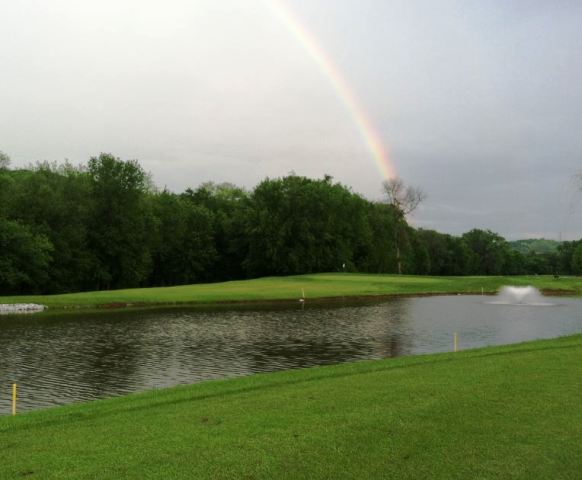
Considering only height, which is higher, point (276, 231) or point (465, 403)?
point (276, 231)

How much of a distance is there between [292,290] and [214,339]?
102 feet

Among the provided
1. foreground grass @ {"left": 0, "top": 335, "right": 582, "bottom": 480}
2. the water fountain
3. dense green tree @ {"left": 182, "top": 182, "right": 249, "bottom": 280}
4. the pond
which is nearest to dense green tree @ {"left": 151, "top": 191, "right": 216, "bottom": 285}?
dense green tree @ {"left": 182, "top": 182, "right": 249, "bottom": 280}

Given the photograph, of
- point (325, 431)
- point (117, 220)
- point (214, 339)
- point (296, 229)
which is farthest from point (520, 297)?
point (117, 220)

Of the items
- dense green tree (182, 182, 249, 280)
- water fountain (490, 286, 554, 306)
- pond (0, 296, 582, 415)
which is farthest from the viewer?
dense green tree (182, 182, 249, 280)

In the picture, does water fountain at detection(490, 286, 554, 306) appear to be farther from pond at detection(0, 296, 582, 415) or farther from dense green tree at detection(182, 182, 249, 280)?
dense green tree at detection(182, 182, 249, 280)

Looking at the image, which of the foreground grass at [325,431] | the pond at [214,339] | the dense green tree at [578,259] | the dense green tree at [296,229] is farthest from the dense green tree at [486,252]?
the foreground grass at [325,431]

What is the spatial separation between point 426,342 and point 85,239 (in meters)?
63.1

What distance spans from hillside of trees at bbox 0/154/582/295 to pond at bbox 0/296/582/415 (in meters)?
34.8

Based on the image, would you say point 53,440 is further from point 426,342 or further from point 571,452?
point 426,342

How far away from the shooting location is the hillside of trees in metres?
70.6

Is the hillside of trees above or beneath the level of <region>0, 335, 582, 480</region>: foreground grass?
above

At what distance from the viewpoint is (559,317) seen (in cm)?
3812

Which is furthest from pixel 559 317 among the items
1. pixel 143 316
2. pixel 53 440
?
pixel 53 440

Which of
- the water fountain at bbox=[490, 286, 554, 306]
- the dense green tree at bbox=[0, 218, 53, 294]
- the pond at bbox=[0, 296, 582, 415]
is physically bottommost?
the pond at bbox=[0, 296, 582, 415]
